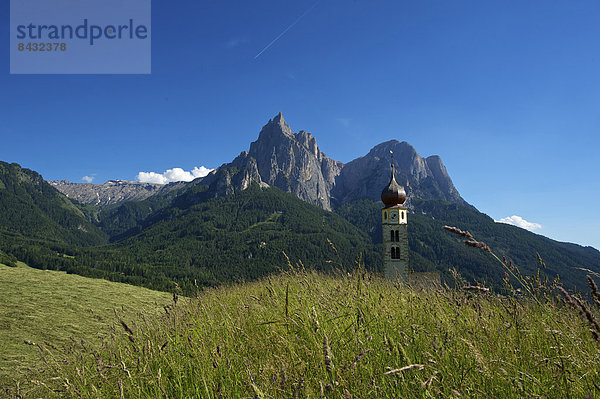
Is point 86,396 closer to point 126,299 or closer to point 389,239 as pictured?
point 126,299

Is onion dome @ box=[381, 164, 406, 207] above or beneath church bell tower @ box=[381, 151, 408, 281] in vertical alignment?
above

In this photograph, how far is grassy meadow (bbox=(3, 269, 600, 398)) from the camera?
7.70 ft

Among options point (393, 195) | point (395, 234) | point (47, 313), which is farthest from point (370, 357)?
point (393, 195)

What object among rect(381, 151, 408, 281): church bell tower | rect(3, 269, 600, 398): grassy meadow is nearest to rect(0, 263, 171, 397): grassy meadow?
rect(3, 269, 600, 398): grassy meadow

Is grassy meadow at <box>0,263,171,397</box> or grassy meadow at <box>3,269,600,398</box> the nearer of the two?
grassy meadow at <box>3,269,600,398</box>

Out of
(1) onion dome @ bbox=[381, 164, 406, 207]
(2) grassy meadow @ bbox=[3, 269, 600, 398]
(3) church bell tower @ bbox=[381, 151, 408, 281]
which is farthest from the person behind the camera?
(1) onion dome @ bbox=[381, 164, 406, 207]

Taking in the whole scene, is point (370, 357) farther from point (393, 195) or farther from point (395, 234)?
point (393, 195)

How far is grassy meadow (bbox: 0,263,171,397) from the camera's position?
515 centimetres

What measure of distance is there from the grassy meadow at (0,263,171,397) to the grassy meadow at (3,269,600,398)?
1.33 meters

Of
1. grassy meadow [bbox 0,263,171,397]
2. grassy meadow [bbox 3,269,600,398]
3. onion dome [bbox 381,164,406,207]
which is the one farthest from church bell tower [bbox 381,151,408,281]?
grassy meadow [bbox 3,269,600,398]

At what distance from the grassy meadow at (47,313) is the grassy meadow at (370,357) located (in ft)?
4.36

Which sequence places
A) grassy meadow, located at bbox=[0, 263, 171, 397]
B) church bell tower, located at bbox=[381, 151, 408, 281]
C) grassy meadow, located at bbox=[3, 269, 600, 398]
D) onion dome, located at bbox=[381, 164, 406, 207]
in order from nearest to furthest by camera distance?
grassy meadow, located at bbox=[3, 269, 600, 398] < grassy meadow, located at bbox=[0, 263, 171, 397] < church bell tower, located at bbox=[381, 151, 408, 281] < onion dome, located at bbox=[381, 164, 406, 207]

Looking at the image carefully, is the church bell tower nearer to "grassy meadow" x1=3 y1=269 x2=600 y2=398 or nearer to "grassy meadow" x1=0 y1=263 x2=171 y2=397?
"grassy meadow" x1=0 y1=263 x2=171 y2=397

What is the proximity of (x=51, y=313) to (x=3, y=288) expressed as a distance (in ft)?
7.13
